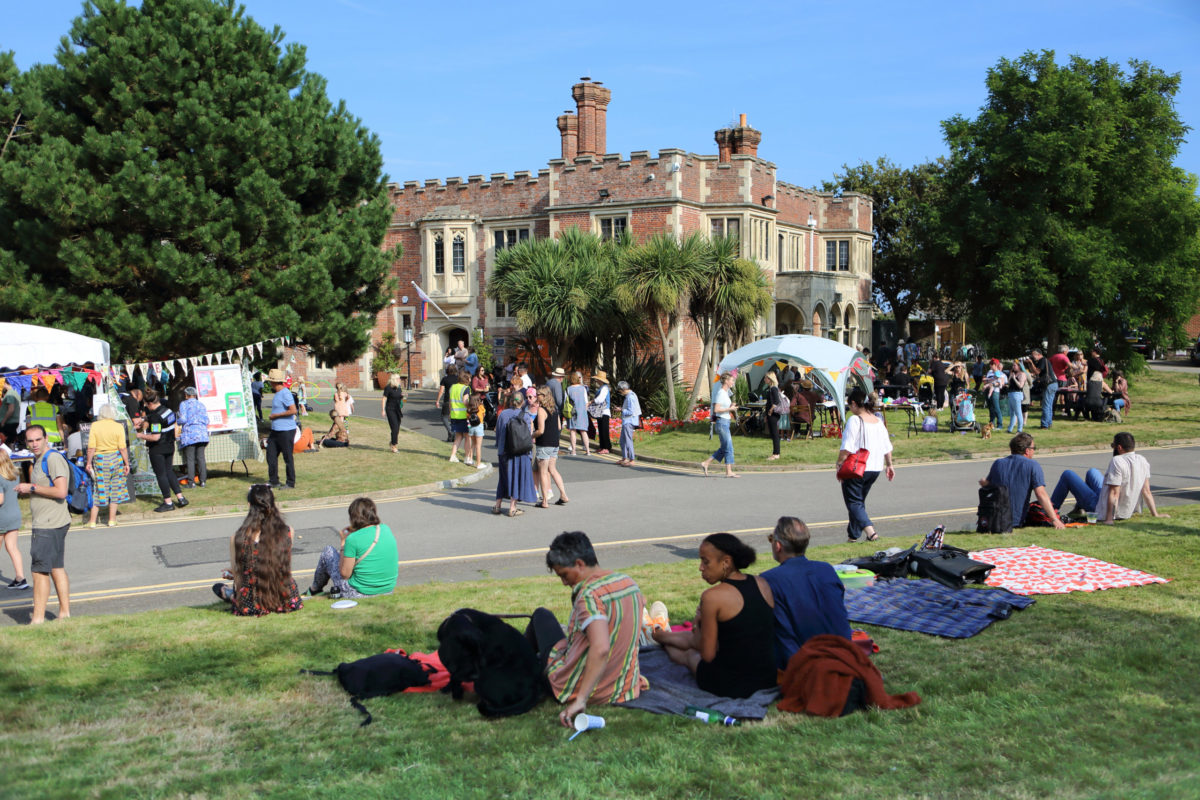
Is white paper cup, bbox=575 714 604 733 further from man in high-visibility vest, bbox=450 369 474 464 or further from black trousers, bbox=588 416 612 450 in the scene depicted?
black trousers, bbox=588 416 612 450

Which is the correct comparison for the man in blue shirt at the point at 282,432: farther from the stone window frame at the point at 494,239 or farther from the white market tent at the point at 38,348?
the stone window frame at the point at 494,239

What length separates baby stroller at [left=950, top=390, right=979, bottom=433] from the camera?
23.1 meters

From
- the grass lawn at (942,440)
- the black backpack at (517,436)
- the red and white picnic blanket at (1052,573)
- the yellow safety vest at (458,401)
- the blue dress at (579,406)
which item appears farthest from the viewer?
the blue dress at (579,406)

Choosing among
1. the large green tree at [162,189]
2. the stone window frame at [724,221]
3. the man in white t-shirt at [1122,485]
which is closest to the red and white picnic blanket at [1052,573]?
the man in white t-shirt at [1122,485]

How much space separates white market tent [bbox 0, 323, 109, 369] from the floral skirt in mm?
2645

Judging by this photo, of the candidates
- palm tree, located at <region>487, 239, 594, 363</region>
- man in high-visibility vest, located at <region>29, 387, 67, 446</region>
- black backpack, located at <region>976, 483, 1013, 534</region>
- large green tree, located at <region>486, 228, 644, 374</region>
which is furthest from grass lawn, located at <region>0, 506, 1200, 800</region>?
palm tree, located at <region>487, 239, 594, 363</region>

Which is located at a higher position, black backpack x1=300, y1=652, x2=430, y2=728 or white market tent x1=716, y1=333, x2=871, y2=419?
white market tent x1=716, y1=333, x2=871, y2=419

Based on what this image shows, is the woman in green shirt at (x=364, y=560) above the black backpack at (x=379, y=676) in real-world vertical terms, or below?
above

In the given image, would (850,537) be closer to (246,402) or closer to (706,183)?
(246,402)

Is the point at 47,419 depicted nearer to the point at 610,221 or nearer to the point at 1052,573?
the point at 1052,573

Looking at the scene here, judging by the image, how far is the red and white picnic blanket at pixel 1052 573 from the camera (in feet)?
27.4

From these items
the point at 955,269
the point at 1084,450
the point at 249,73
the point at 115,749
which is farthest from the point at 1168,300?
the point at 115,749

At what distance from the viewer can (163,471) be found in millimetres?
14969

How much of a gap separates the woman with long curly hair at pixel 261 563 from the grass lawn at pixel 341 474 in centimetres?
720
